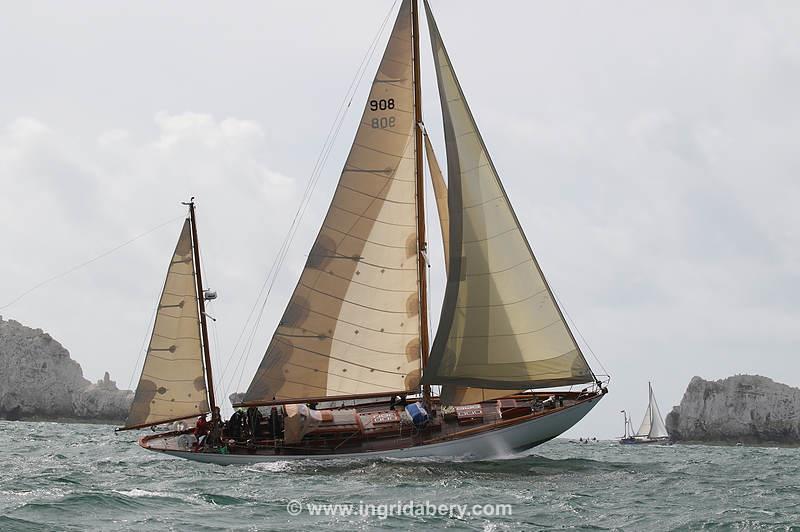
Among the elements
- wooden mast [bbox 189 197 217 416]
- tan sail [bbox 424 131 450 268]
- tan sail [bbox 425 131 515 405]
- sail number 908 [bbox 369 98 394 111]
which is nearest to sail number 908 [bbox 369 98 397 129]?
sail number 908 [bbox 369 98 394 111]

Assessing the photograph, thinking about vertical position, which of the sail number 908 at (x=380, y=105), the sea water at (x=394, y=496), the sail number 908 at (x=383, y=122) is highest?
the sail number 908 at (x=380, y=105)

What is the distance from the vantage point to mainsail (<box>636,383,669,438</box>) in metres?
90.5

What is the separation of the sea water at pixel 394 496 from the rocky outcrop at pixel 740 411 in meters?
64.8

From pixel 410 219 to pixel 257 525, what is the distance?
45.7 feet

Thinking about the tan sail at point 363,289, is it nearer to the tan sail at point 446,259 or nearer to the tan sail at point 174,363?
the tan sail at point 446,259

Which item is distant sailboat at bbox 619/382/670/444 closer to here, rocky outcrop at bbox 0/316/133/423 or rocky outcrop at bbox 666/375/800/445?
rocky outcrop at bbox 666/375/800/445

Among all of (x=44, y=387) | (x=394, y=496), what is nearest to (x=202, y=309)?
(x=394, y=496)

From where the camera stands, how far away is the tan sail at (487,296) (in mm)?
24766

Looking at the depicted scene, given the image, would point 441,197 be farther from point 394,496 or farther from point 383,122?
point 394,496

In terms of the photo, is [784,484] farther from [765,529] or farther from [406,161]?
[406,161]

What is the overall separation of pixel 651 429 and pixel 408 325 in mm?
70640

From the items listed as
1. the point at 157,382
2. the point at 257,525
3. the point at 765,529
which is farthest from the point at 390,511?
the point at 157,382

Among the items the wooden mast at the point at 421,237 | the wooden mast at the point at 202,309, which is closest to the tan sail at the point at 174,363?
the wooden mast at the point at 202,309

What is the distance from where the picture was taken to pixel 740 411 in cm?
8825
